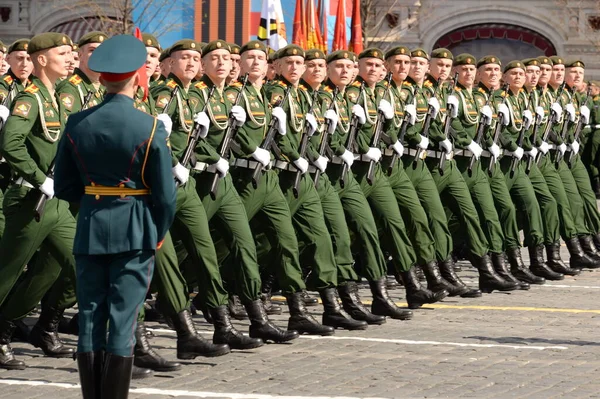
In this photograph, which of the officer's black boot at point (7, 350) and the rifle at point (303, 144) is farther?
the rifle at point (303, 144)

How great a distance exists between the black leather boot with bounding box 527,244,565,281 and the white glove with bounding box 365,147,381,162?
258 cm

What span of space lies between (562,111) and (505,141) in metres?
1.45

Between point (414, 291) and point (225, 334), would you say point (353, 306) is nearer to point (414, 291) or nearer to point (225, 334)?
point (414, 291)

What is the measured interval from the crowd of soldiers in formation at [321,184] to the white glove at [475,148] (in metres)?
0.01

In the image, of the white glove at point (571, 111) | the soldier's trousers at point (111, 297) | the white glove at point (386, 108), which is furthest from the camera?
the white glove at point (571, 111)

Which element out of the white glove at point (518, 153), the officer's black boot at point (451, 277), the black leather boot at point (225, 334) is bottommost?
the black leather boot at point (225, 334)

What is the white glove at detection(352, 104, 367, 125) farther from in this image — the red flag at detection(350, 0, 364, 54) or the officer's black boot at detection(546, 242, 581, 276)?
the red flag at detection(350, 0, 364, 54)

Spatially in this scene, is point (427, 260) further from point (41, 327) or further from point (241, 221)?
point (41, 327)

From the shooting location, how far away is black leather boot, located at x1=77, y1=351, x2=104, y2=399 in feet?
21.0

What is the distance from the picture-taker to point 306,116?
32.8ft

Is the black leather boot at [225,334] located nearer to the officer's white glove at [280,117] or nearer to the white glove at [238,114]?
the white glove at [238,114]

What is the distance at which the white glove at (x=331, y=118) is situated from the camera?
1025cm

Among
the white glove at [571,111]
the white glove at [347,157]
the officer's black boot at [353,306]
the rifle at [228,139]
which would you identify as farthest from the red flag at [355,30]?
the rifle at [228,139]

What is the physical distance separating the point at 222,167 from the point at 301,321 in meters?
1.14
